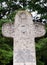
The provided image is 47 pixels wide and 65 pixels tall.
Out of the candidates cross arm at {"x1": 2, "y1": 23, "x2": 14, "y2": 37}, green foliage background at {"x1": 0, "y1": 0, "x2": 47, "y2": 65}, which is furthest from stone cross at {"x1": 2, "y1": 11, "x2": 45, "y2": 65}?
green foliage background at {"x1": 0, "y1": 0, "x2": 47, "y2": 65}

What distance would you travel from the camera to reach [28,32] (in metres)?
5.41

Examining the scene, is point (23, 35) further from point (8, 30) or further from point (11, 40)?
point (11, 40)

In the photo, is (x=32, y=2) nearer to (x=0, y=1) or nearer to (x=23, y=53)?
(x=0, y=1)

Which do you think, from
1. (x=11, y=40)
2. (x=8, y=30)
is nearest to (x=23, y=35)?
(x=8, y=30)

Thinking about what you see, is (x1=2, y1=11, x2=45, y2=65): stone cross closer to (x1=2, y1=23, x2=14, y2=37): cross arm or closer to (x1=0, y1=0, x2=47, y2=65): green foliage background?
(x1=2, y1=23, x2=14, y2=37): cross arm

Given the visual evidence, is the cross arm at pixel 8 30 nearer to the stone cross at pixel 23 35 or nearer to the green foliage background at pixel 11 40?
the stone cross at pixel 23 35

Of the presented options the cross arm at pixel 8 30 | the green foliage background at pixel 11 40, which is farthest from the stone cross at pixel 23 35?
the green foliage background at pixel 11 40

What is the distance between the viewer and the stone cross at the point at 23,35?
5277 mm

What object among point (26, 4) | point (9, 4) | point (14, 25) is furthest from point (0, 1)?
point (14, 25)

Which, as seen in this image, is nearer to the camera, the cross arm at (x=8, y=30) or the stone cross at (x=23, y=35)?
the stone cross at (x=23, y=35)

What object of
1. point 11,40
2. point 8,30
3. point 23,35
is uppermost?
point 8,30

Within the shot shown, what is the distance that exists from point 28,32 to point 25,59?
583 mm

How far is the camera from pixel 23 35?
538 centimetres


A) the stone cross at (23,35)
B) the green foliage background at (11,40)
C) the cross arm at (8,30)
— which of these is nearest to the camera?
the stone cross at (23,35)
